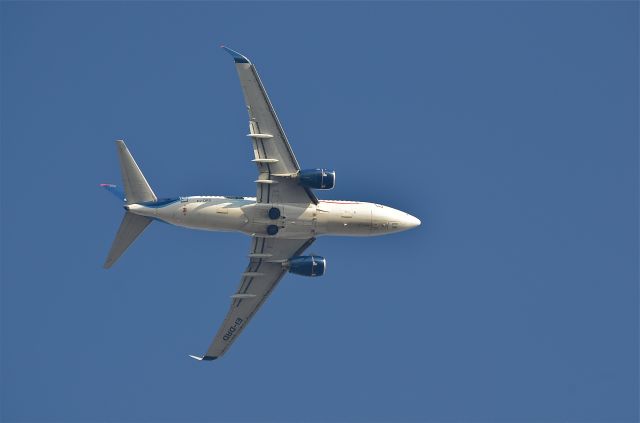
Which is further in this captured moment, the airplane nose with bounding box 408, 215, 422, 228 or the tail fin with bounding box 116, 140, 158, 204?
the airplane nose with bounding box 408, 215, 422, 228

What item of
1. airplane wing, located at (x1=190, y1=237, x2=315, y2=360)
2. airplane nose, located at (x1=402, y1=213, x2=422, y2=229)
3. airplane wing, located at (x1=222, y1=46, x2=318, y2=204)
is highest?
airplane wing, located at (x1=222, y1=46, x2=318, y2=204)

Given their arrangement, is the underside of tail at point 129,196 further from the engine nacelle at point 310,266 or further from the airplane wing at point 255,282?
the engine nacelle at point 310,266

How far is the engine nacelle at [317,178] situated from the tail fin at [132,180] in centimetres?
1116

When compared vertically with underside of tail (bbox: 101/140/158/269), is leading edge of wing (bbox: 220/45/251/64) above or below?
above

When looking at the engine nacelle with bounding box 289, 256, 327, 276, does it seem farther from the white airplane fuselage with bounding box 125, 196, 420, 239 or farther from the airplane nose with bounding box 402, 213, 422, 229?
the airplane nose with bounding box 402, 213, 422, 229

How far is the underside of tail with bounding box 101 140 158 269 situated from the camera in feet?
296

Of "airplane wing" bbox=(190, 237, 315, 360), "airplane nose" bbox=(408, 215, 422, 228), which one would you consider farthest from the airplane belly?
"airplane wing" bbox=(190, 237, 315, 360)

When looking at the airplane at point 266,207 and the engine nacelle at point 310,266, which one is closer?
the airplane at point 266,207

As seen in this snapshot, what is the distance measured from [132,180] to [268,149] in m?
10.3

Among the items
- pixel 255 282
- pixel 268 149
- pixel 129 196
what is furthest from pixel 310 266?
pixel 129 196

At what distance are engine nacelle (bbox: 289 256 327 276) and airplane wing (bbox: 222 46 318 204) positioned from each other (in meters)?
5.10

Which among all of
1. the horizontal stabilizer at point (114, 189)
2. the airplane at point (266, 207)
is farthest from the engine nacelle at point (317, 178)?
the horizontal stabilizer at point (114, 189)

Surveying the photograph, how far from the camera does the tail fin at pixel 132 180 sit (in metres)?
90.0

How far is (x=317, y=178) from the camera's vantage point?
3597 inches
